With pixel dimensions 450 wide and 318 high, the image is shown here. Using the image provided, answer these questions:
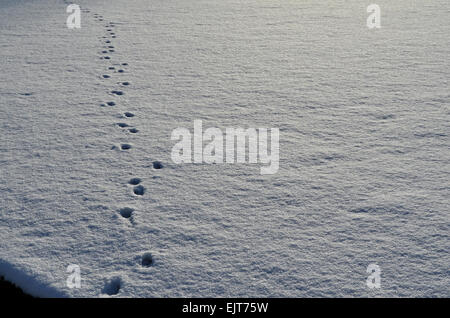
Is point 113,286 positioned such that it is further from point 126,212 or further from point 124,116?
point 124,116

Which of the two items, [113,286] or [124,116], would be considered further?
[124,116]

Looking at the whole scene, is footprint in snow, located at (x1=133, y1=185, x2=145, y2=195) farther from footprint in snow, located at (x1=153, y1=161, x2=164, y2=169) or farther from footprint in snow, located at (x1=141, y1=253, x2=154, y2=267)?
footprint in snow, located at (x1=141, y1=253, x2=154, y2=267)

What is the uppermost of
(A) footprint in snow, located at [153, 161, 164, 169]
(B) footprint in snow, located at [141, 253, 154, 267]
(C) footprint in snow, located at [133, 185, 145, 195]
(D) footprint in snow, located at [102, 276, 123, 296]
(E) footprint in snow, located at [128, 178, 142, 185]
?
(A) footprint in snow, located at [153, 161, 164, 169]

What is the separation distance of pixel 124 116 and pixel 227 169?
36.7 inches

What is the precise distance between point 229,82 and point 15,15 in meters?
3.29

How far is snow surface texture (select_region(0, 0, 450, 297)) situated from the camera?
5.29 feet

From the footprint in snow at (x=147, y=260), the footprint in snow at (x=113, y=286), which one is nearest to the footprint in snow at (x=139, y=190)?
the footprint in snow at (x=147, y=260)

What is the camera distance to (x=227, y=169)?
2189 millimetres

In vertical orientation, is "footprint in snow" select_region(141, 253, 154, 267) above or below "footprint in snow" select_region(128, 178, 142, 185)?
below

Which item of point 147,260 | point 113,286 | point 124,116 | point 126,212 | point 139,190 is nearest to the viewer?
point 113,286

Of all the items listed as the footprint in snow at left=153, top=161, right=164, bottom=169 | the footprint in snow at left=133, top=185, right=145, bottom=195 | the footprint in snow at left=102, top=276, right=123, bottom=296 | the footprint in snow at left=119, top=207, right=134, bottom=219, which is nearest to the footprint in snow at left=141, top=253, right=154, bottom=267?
the footprint in snow at left=102, top=276, right=123, bottom=296

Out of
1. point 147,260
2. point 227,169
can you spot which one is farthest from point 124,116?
point 147,260

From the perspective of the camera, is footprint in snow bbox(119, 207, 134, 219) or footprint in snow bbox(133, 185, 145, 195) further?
footprint in snow bbox(133, 185, 145, 195)
